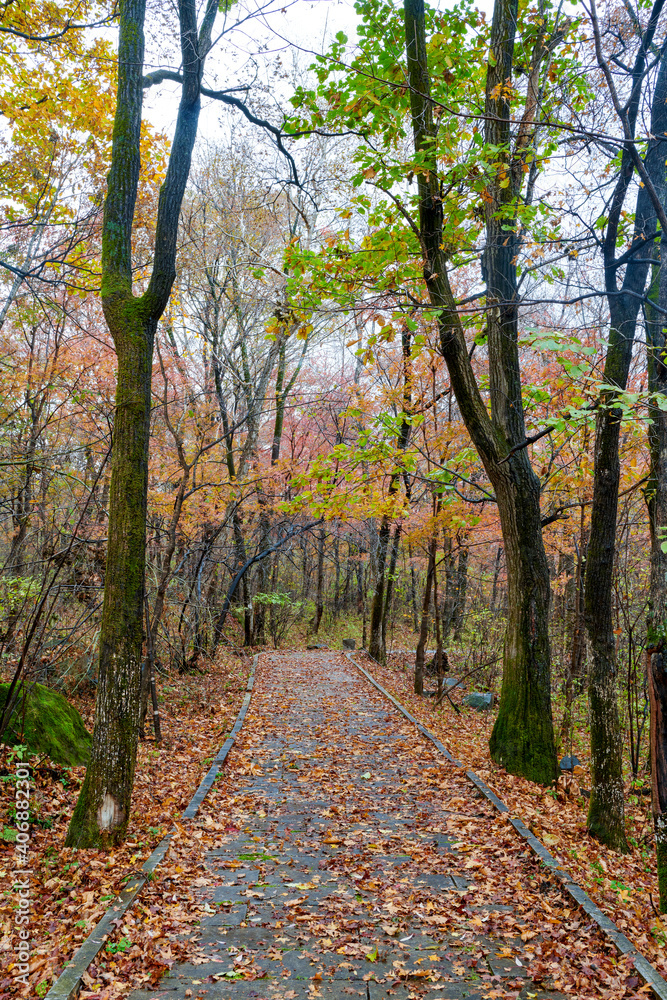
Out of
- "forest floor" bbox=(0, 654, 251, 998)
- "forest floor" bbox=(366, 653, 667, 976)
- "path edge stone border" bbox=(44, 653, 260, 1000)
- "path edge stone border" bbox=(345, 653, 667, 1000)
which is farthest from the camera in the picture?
"forest floor" bbox=(366, 653, 667, 976)

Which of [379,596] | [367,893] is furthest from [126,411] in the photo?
[379,596]

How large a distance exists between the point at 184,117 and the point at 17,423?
6087mm

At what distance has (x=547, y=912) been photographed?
4.00m

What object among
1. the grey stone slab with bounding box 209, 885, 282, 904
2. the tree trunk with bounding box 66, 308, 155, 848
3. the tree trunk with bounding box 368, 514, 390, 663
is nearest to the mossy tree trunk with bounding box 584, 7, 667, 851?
the grey stone slab with bounding box 209, 885, 282, 904

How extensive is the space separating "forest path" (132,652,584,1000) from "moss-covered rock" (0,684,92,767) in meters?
1.82

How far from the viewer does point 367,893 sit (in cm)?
431

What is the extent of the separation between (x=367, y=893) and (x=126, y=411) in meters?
4.26

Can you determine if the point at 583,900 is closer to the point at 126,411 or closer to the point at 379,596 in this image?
the point at 126,411

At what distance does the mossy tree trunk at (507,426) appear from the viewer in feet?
22.0

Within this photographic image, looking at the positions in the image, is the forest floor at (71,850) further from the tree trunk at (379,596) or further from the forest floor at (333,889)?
the tree trunk at (379,596)

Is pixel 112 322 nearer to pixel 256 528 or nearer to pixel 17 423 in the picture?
pixel 17 423

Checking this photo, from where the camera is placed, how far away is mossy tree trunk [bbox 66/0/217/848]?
190 inches

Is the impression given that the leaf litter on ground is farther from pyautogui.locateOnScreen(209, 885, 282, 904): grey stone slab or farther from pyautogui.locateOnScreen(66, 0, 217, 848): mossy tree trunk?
pyautogui.locateOnScreen(66, 0, 217, 848): mossy tree trunk

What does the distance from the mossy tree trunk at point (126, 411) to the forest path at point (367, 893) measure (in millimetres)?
1128
